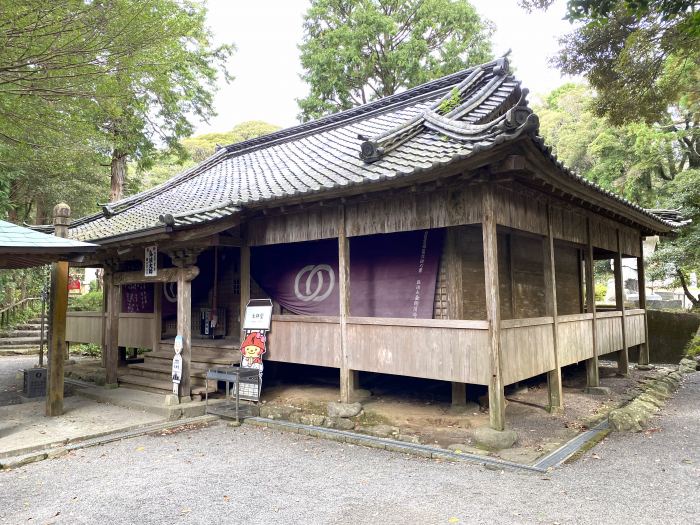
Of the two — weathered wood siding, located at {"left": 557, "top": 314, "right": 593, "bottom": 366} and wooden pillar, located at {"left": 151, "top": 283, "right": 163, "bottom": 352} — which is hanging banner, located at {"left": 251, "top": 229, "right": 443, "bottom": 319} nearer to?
weathered wood siding, located at {"left": 557, "top": 314, "right": 593, "bottom": 366}

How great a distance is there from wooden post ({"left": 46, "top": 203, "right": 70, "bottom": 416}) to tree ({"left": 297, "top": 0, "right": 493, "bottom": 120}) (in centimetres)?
1853

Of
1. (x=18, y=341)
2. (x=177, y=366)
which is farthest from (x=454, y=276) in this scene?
(x=18, y=341)

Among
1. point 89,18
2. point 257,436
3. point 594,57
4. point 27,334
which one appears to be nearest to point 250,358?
point 257,436

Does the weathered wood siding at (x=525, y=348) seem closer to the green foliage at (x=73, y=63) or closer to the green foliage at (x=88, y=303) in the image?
the green foliage at (x=73, y=63)

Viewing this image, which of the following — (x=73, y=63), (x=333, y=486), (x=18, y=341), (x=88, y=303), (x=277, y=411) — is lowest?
(x=333, y=486)

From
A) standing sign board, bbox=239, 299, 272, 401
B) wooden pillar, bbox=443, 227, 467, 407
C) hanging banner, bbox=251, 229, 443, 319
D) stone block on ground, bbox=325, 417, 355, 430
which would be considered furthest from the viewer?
standing sign board, bbox=239, 299, 272, 401

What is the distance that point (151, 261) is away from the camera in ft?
30.0

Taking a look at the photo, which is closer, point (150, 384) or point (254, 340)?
point (254, 340)

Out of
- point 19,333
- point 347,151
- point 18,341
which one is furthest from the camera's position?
point 19,333

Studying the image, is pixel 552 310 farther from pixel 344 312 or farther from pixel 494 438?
pixel 344 312

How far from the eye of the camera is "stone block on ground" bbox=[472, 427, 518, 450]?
6059 mm

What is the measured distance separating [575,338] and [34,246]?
365 inches

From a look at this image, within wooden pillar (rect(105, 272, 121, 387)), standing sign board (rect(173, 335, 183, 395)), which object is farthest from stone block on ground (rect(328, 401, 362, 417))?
wooden pillar (rect(105, 272, 121, 387))

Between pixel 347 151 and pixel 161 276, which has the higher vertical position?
pixel 347 151
